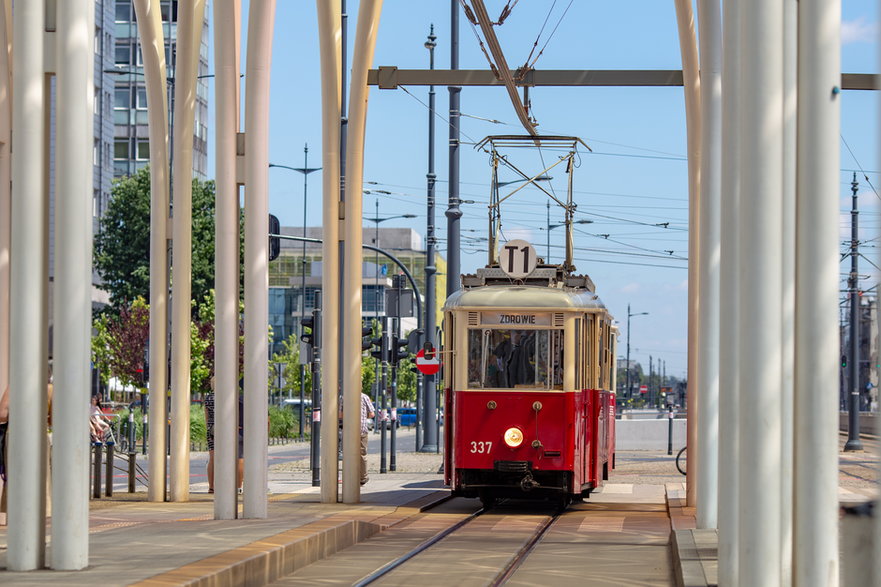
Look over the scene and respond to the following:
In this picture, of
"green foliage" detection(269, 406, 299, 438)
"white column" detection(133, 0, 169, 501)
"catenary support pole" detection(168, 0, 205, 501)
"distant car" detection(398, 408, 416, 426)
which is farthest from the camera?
"distant car" detection(398, 408, 416, 426)

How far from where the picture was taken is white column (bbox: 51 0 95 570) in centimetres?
1012

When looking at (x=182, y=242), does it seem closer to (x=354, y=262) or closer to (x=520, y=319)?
(x=354, y=262)

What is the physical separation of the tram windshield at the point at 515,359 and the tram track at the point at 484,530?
1653mm

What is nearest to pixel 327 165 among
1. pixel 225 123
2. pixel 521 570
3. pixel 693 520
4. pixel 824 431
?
pixel 225 123

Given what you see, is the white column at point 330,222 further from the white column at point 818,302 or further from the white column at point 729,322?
the white column at point 818,302

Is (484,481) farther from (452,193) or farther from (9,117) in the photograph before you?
(452,193)

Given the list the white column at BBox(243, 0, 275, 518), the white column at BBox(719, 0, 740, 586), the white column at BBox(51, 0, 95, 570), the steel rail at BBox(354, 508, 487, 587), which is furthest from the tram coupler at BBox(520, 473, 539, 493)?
the white column at BBox(51, 0, 95, 570)

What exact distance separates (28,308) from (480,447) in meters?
9.54

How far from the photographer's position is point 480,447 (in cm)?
1908

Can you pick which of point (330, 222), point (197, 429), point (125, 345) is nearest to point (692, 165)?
point (330, 222)

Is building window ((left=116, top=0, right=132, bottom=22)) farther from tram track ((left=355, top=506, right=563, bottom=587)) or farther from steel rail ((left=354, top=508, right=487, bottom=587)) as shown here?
steel rail ((left=354, top=508, right=487, bottom=587))

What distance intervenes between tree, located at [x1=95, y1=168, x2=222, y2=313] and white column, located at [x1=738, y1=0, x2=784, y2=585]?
6063 cm

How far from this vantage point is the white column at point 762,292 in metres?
8.40

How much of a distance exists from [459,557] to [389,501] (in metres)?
6.59
